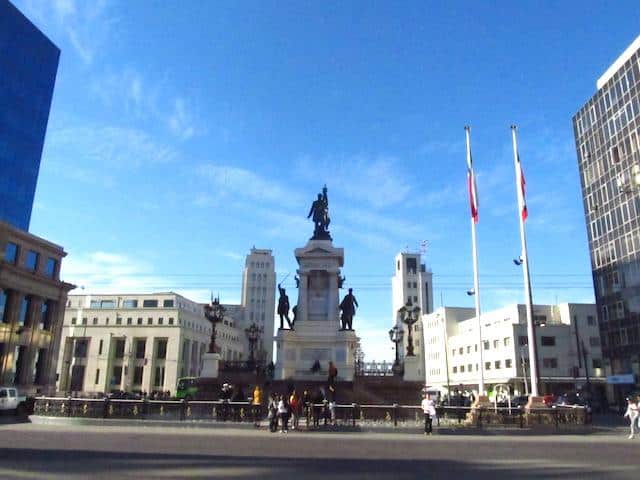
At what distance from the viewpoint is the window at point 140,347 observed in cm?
9664

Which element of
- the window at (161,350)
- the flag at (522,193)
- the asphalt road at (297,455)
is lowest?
the asphalt road at (297,455)

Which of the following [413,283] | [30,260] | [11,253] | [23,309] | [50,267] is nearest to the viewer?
[11,253]

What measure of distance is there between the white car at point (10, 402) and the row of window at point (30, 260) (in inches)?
1115

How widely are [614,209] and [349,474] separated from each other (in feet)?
200

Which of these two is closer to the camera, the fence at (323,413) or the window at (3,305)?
the fence at (323,413)

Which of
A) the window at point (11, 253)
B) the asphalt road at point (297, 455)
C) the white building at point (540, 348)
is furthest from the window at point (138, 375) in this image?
the asphalt road at point (297, 455)

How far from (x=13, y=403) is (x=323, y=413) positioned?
2142cm

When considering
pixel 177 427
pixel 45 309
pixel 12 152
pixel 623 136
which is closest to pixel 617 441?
pixel 177 427

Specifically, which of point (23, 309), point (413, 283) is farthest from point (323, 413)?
point (413, 283)

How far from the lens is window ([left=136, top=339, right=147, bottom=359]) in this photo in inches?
3805

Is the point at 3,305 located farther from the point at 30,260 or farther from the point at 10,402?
the point at 10,402

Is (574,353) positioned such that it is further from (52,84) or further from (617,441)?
(52,84)

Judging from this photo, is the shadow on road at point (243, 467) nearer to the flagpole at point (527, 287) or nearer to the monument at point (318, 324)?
the flagpole at point (527, 287)

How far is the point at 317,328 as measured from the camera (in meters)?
38.4
